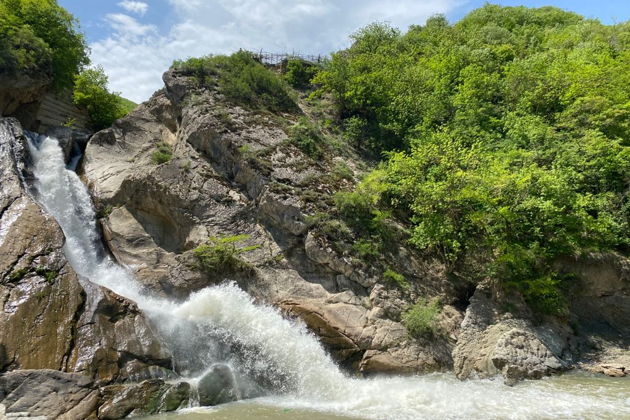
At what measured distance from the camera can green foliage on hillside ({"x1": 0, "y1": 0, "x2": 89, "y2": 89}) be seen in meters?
23.5

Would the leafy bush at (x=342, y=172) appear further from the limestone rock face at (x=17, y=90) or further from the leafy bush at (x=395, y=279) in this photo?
the limestone rock face at (x=17, y=90)

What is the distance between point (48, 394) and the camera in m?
9.83

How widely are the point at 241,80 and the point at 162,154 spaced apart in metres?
6.33

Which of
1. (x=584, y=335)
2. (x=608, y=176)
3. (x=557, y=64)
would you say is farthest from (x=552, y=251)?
(x=557, y=64)

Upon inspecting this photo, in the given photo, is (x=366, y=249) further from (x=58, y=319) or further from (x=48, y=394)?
(x=48, y=394)

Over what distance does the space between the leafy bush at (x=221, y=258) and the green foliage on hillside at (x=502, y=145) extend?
491cm

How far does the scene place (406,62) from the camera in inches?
1142

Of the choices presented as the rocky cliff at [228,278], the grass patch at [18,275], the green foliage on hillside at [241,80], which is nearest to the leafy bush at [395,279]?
the rocky cliff at [228,278]

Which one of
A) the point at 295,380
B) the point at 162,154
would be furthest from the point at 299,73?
the point at 295,380

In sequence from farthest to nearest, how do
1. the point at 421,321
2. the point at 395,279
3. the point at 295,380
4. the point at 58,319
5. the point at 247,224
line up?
the point at 247,224 → the point at 395,279 → the point at 421,321 → the point at 295,380 → the point at 58,319

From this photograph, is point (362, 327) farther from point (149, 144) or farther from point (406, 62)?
point (406, 62)

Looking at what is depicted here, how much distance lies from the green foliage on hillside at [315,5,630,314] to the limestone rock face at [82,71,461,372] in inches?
93.2

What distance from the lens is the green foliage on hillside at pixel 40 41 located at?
2354cm

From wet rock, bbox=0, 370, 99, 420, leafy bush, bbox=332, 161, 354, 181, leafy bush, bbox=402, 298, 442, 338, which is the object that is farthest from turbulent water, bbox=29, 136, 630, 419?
leafy bush, bbox=332, 161, 354, 181
